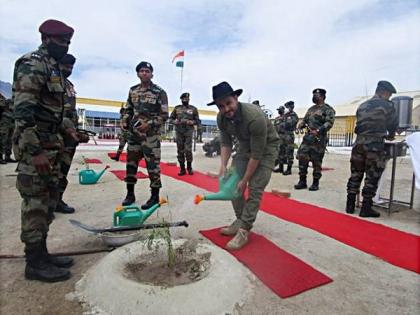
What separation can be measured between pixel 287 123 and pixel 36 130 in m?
6.60

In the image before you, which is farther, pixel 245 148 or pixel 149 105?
pixel 149 105

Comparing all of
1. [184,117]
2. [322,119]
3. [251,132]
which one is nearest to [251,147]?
[251,132]

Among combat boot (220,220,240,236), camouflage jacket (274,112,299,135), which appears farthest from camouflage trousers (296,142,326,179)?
combat boot (220,220,240,236)

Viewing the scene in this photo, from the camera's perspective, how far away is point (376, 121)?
12.4 ft

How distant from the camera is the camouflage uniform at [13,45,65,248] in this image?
1.93 metres

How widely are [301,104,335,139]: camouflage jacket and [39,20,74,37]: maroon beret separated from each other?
4.60m

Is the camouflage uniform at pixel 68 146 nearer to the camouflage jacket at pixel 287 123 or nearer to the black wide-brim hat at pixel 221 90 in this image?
A: the black wide-brim hat at pixel 221 90

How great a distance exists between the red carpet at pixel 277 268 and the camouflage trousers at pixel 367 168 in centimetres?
180

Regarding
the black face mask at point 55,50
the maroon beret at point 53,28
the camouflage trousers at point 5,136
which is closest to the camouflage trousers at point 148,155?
the black face mask at point 55,50

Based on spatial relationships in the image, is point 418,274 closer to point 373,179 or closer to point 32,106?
point 373,179

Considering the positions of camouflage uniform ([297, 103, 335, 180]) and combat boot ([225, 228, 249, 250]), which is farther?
camouflage uniform ([297, 103, 335, 180])

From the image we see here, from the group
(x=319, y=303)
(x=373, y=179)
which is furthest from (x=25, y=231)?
(x=373, y=179)

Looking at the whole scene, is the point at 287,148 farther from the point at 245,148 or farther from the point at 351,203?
the point at 245,148

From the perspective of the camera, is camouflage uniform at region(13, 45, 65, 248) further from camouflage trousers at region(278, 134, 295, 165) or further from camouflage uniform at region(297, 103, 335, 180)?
camouflage trousers at region(278, 134, 295, 165)
